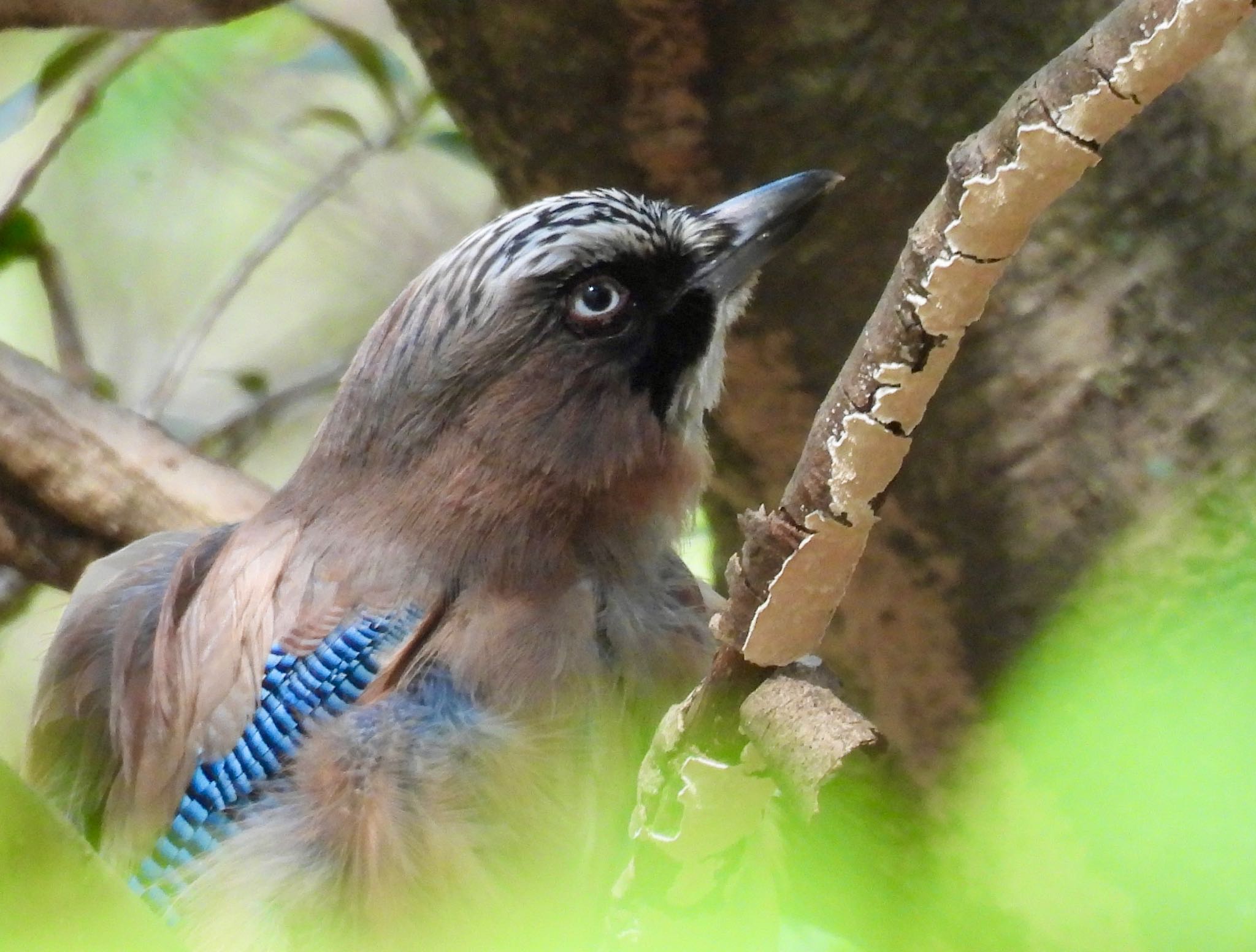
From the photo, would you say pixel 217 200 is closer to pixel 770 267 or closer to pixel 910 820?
pixel 770 267

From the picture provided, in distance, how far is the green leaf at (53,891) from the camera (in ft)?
2.01

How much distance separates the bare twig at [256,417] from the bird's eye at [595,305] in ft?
3.17

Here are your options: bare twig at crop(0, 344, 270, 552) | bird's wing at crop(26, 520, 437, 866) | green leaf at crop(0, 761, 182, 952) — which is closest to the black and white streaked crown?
bird's wing at crop(26, 520, 437, 866)

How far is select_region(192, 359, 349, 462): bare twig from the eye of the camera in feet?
7.23

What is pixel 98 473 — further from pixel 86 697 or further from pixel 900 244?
pixel 900 244

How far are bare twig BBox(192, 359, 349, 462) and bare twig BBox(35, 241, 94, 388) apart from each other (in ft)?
0.66

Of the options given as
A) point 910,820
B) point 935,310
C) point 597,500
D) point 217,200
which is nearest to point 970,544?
point 910,820

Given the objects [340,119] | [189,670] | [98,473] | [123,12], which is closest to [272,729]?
[189,670]

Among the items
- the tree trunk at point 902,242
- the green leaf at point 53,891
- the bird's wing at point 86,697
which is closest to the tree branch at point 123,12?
the tree trunk at point 902,242

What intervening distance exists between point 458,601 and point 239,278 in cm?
112

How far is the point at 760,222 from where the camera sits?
1.25 m

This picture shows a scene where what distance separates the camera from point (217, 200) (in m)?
3.27

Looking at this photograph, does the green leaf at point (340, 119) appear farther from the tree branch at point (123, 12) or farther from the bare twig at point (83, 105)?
the tree branch at point (123, 12)

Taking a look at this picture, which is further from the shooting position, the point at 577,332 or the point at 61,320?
the point at 61,320
